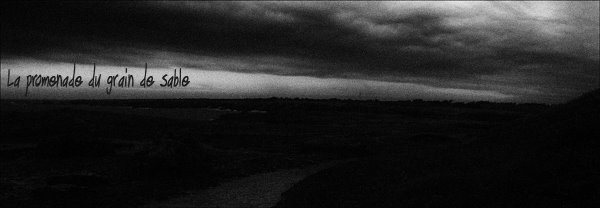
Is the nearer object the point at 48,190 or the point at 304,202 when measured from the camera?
the point at 304,202

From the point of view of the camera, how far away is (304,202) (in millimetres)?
16734

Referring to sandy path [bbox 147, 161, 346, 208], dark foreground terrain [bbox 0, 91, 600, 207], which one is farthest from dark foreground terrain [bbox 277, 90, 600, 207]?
sandy path [bbox 147, 161, 346, 208]

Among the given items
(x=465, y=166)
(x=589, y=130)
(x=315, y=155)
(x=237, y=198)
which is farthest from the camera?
(x=315, y=155)

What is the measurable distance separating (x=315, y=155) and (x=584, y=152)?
21.8 meters

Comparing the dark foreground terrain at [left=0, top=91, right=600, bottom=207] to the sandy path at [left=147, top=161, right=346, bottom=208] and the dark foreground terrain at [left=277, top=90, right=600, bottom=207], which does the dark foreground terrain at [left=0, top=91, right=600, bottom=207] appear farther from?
the sandy path at [left=147, top=161, right=346, bottom=208]

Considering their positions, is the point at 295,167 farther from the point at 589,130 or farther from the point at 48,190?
the point at 589,130

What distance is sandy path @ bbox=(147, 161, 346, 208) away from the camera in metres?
17.3

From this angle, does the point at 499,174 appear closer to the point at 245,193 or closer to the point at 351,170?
the point at 351,170

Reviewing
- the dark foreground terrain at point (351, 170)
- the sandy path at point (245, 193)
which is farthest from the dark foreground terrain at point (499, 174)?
the sandy path at point (245, 193)

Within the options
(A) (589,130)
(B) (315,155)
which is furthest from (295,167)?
(A) (589,130)

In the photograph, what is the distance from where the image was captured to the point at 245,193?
19.3 m

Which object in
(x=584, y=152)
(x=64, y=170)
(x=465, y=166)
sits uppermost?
(x=584, y=152)

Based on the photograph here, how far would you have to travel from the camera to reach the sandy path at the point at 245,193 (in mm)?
17328

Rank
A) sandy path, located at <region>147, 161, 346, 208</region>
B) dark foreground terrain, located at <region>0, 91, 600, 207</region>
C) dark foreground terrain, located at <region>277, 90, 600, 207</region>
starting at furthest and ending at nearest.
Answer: sandy path, located at <region>147, 161, 346, 208</region>
dark foreground terrain, located at <region>0, 91, 600, 207</region>
dark foreground terrain, located at <region>277, 90, 600, 207</region>
